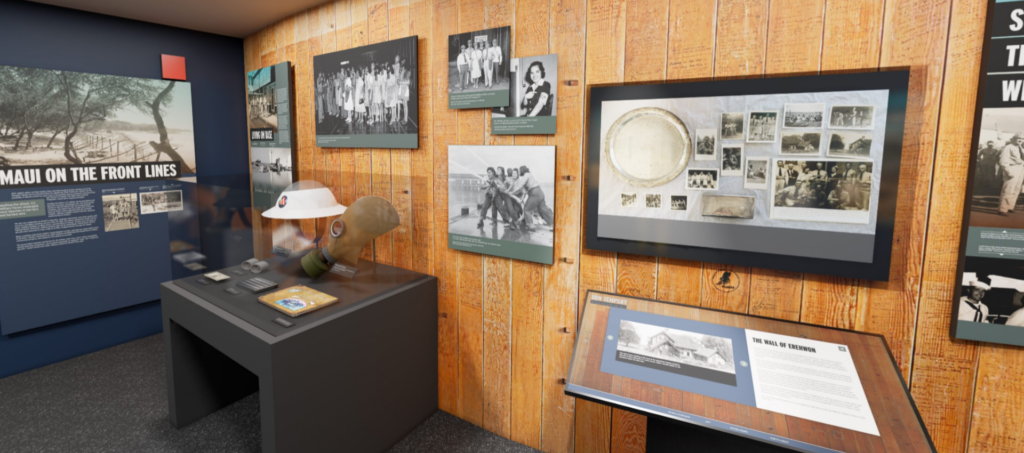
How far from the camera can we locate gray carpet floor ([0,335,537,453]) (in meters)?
2.28

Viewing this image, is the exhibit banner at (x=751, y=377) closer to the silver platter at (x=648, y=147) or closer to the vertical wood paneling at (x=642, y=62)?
the vertical wood paneling at (x=642, y=62)

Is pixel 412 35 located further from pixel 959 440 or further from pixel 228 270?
pixel 959 440

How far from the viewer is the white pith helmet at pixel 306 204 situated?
7.71 feet

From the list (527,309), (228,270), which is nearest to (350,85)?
(228,270)

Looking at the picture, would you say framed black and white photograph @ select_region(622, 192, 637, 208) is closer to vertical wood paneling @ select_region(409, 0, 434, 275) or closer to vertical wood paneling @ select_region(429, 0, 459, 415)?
vertical wood paneling @ select_region(429, 0, 459, 415)

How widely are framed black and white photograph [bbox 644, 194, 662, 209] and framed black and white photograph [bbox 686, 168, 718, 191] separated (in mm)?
120

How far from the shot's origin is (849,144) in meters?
1.44

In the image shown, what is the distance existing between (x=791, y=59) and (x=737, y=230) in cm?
63

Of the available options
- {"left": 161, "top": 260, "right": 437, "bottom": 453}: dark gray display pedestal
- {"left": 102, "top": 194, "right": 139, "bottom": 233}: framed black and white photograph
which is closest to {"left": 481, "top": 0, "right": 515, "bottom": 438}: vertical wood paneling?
{"left": 161, "top": 260, "right": 437, "bottom": 453}: dark gray display pedestal

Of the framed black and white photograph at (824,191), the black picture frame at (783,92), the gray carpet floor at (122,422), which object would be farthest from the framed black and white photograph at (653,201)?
the gray carpet floor at (122,422)

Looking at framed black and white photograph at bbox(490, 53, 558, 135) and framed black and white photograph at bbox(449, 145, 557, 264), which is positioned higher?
framed black and white photograph at bbox(490, 53, 558, 135)

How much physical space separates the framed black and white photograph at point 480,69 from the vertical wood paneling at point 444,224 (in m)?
0.08

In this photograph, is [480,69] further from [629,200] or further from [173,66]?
[173,66]
